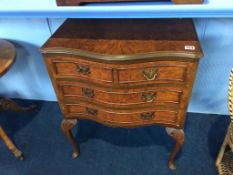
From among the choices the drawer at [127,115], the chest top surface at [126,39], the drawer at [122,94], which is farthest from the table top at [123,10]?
the drawer at [127,115]

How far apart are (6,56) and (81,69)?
19.6 inches

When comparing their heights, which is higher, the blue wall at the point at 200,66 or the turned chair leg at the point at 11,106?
the blue wall at the point at 200,66

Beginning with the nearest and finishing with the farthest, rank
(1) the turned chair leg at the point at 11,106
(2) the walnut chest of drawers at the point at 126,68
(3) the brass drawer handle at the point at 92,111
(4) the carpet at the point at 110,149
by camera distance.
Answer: (2) the walnut chest of drawers at the point at 126,68
(3) the brass drawer handle at the point at 92,111
(4) the carpet at the point at 110,149
(1) the turned chair leg at the point at 11,106

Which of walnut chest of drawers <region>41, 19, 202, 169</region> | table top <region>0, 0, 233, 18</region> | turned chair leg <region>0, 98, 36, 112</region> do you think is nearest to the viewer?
table top <region>0, 0, 233, 18</region>

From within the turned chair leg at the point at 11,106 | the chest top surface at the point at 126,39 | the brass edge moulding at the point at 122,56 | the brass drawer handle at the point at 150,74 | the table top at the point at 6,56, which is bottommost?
the turned chair leg at the point at 11,106

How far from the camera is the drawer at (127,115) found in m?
1.00

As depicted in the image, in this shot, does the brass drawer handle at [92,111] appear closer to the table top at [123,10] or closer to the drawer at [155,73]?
the drawer at [155,73]

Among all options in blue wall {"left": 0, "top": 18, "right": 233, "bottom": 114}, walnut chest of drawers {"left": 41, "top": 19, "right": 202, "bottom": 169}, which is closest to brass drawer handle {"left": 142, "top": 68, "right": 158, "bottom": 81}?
walnut chest of drawers {"left": 41, "top": 19, "right": 202, "bottom": 169}

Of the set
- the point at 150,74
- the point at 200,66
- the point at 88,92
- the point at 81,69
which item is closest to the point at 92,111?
the point at 88,92

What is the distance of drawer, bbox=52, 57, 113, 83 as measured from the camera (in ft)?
2.81

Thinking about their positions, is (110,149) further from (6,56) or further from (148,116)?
(6,56)

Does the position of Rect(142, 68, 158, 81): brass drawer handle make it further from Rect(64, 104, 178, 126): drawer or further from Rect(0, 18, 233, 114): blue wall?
Rect(0, 18, 233, 114): blue wall

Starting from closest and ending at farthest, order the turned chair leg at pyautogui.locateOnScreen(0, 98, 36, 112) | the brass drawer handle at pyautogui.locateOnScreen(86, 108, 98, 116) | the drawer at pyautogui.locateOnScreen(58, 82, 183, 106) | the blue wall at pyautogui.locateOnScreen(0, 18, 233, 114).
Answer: the drawer at pyautogui.locateOnScreen(58, 82, 183, 106) < the brass drawer handle at pyautogui.locateOnScreen(86, 108, 98, 116) < the blue wall at pyautogui.locateOnScreen(0, 18, 233, 114) < the turned chair leg at pyautogui.locateOnScreen(0, 98, 36, 112)

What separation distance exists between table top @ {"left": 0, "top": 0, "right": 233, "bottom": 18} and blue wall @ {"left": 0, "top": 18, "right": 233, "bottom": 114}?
0.47m
